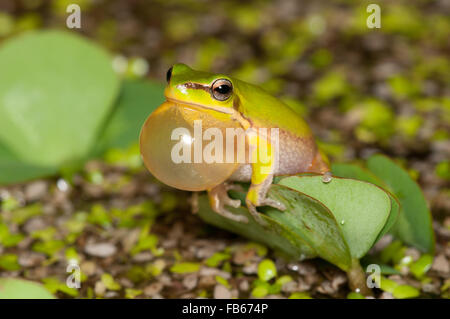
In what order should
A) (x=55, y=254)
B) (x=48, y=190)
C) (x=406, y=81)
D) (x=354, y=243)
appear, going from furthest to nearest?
1. (x=406, y=81)
2. (x=48, y=190)
3. (x=55, y=254)
4. (x=354, y=243)

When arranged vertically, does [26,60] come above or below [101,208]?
above

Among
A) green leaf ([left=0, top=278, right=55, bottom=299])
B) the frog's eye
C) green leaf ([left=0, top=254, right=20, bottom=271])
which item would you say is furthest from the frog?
green leaf ([left=0, top=254, right=20, bottom=271])

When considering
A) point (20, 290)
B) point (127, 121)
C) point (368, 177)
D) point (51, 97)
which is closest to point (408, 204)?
point (368, 177)

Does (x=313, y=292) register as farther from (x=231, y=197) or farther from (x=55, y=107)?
(x=55, y=107)

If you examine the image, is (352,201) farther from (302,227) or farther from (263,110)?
(263,110)

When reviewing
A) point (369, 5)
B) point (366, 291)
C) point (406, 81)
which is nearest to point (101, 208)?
point (366, 291)

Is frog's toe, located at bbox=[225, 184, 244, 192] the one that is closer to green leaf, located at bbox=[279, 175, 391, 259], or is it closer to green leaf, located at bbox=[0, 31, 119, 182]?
green leaf, located at bbox=[279, 175, 391, 259]
